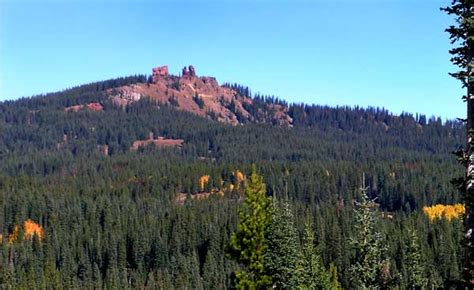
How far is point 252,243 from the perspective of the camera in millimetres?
42906

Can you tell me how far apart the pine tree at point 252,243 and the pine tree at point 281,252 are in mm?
445

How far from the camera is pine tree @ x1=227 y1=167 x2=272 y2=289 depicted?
4288 cm

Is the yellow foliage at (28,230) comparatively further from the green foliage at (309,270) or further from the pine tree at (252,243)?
the pine tree at (252,243)

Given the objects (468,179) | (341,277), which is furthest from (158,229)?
(468,179)

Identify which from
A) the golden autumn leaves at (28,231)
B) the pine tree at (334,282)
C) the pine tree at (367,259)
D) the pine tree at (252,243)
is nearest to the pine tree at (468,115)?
the pine tree at (367,259)

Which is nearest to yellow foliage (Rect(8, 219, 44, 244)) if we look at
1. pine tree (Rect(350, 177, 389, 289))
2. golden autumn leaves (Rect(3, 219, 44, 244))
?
golden autumn leaves (Rect(3, 219, 44, 244))

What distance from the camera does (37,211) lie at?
180250 millimetres

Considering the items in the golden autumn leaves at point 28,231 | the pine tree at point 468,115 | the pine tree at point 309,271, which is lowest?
the golden autumn leaves at point 28,231

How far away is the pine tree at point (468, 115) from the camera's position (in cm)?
1897

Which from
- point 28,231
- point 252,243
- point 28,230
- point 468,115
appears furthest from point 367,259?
point 28,230

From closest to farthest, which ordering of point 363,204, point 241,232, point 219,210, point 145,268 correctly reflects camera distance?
point 363,204 → point 241,232 → point 145,268 → point 219,210

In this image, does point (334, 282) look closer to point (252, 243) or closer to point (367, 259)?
point (252, 243)

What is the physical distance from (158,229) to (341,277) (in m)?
52.8

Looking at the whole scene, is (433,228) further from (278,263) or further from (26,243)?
(278,263)
